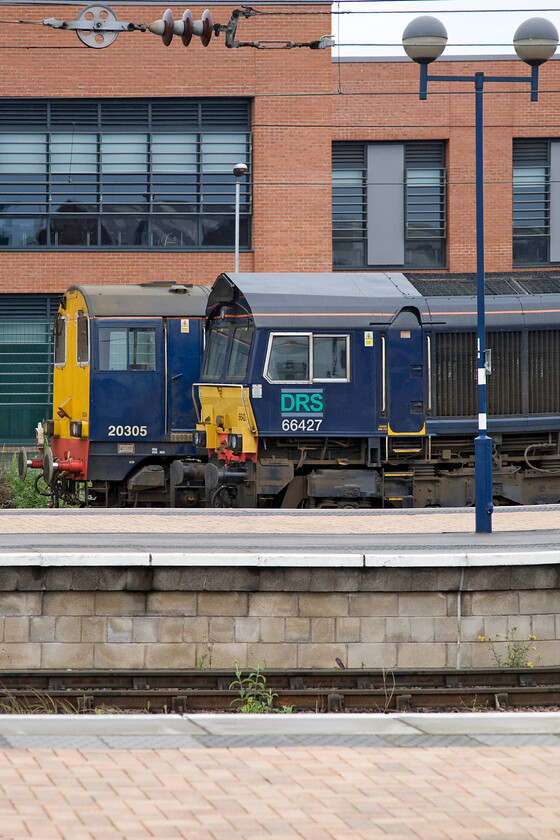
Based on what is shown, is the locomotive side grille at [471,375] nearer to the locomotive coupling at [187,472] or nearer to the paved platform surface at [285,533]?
the paved platform surface at [285,533]

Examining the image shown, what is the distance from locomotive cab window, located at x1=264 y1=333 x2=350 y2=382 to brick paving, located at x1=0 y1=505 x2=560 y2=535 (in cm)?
211

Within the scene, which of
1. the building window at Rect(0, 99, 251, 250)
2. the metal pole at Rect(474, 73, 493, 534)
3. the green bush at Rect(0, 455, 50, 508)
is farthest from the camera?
the building window at Rect(0, 99, 251, 250)

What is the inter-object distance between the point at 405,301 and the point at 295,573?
Answer: 284 inches

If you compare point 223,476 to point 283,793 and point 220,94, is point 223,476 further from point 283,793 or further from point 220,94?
point 220,94

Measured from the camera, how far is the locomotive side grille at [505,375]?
16.5 meters

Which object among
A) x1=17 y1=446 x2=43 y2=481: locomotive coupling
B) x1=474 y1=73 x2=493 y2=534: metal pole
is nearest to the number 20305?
x1=17 y1=446 x2=43 y2=481: locomotive coupling

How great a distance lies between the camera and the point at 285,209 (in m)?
27.7

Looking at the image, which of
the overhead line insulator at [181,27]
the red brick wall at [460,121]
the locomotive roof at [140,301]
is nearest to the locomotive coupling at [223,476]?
the locomotive roof at [140,301]

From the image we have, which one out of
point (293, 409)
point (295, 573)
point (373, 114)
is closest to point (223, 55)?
point (373, 114)

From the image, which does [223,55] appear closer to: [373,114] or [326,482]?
[373,114]

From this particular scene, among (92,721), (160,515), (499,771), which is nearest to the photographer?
(499,771)

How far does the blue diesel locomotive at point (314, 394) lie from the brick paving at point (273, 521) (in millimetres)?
1211

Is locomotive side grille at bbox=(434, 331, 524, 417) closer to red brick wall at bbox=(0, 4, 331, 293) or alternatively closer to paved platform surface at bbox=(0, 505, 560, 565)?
paved platform surface at bbox=(0, 505, 560, 565)

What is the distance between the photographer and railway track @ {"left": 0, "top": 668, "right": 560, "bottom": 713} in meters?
8.66
